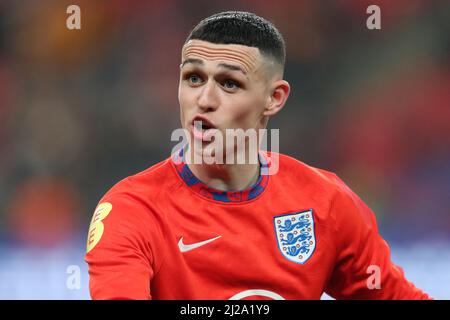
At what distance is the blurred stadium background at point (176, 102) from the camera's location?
6.34 m

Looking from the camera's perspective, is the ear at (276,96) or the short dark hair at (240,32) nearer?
the short dark hair at (240,32)

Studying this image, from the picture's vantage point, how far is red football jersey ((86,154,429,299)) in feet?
9.23

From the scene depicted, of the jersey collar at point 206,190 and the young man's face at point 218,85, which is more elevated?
the young man's face at point 218,85

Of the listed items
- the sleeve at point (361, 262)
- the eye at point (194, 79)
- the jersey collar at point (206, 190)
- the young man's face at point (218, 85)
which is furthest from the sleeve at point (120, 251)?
the sleeve at point (361, 262)

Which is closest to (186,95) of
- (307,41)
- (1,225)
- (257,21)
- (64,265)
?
(257,21)

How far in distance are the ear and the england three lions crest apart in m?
0.49

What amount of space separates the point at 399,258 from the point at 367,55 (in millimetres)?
2032

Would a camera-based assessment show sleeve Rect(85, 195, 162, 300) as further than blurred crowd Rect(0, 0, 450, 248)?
No

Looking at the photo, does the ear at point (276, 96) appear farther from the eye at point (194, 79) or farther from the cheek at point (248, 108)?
the eye at point (194, 79)

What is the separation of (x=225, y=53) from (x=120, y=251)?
961mm

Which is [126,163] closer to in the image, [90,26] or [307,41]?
[90,26]

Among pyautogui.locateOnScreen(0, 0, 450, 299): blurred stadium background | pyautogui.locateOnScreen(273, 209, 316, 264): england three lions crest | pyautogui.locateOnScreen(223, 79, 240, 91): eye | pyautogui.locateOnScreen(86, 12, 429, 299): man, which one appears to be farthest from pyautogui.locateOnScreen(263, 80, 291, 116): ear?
pyautogui.locateOnScreen(0, 0, 450, 299): blurred stadium background

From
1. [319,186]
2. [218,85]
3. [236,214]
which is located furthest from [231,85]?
[319,186]

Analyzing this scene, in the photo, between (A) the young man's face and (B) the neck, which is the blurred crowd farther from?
(A) the young man's face
